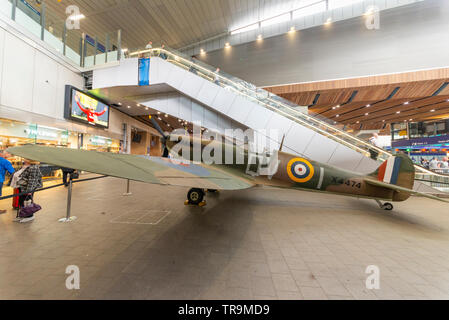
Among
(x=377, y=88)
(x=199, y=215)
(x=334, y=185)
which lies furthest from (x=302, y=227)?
(x=377, y=88)

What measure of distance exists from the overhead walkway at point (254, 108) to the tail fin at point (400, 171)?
8.93ft

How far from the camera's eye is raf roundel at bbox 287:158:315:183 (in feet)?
14.0

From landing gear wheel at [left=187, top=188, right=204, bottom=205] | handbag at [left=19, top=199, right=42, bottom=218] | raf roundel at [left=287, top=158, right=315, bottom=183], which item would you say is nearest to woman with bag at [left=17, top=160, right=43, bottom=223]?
handbag at [left=19, top=199, right=42, bottom=218]

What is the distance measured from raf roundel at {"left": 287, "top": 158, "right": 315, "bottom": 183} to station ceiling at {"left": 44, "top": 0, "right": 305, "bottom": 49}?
12.2 m

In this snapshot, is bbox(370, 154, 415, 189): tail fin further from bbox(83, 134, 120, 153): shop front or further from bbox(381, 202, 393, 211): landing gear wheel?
bbox(83, 134, 120, 153): shop front

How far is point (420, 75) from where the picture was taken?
28.6 feet

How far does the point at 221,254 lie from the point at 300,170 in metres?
3.11

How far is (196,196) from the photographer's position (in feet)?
14.3

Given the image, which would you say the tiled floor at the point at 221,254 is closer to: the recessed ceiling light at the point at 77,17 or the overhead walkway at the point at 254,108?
the overhead walkway at the point at 254,108

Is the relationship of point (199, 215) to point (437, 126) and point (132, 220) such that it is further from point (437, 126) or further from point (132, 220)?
point (437, 126)

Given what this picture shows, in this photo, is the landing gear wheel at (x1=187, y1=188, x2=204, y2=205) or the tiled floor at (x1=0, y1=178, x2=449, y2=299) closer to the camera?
the tiled floor at (x1=0, y1=178, x2=449, y2=299)

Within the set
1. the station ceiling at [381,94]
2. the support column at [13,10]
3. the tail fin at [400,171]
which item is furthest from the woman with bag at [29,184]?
the station ceiling at [381,94]

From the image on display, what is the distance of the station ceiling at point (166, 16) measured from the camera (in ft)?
32.0
